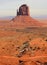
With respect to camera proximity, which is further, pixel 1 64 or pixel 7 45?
pixel 7 45

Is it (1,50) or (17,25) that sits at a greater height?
(1,50)

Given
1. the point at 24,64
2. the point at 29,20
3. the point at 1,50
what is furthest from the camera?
the point at 29,20

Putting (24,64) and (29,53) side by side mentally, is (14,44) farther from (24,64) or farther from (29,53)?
(24,64)

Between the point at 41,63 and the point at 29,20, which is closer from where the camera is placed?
the point at 41,63

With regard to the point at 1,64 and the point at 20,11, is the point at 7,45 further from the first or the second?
the point at 20,11

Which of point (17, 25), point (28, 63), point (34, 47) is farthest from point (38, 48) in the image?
point (17, 25)

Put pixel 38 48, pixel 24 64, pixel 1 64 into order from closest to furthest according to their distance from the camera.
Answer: pixel 24 64 → pixel 1 64 → pixel 38 48

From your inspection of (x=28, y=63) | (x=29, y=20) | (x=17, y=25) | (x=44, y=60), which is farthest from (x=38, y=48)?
(x=29, y=20)

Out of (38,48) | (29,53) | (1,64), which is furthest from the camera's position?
(38,48)

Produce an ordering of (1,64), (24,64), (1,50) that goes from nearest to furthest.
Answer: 1. (24,64)
2. (1,64)
3. (1,50)

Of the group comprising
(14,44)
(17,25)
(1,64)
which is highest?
(1,64)
